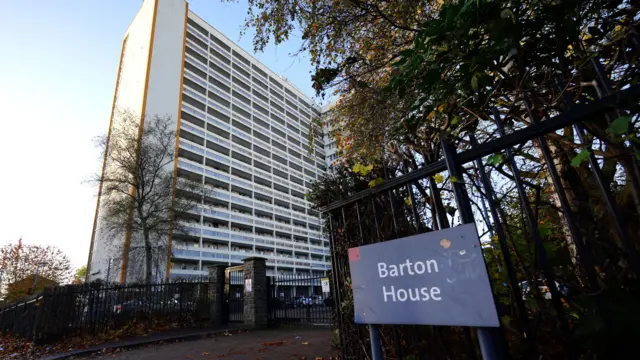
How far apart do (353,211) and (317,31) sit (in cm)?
332

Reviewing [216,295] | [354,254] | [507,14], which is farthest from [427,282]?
[216,295]

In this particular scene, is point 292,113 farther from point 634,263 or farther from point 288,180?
point 634,263

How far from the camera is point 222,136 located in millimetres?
56906

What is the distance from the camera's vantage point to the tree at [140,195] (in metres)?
19.3

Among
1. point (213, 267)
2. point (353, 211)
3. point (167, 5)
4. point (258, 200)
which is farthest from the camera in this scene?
point (258, 200)

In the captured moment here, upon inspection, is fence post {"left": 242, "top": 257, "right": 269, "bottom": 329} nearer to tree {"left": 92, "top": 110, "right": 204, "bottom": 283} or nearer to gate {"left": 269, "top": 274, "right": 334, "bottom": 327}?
gate {"left": 269, "top": 274, "right": 334, "bottom": 327}

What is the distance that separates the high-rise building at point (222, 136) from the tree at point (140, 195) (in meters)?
18.3

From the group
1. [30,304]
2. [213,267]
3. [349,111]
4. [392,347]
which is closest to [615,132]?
[392,347]

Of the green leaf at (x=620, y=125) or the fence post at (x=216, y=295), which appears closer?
the green leaf at (x=620, y=125)

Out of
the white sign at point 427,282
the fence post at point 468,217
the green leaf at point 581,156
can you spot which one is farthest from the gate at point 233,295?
the green leaf at point 581,156

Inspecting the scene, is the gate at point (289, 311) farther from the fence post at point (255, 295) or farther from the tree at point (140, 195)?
the tree at point (140, 195)

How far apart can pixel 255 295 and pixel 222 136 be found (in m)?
49.8

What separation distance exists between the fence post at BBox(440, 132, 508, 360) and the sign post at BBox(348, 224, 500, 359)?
0.11 m

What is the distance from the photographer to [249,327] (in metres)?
11.0
